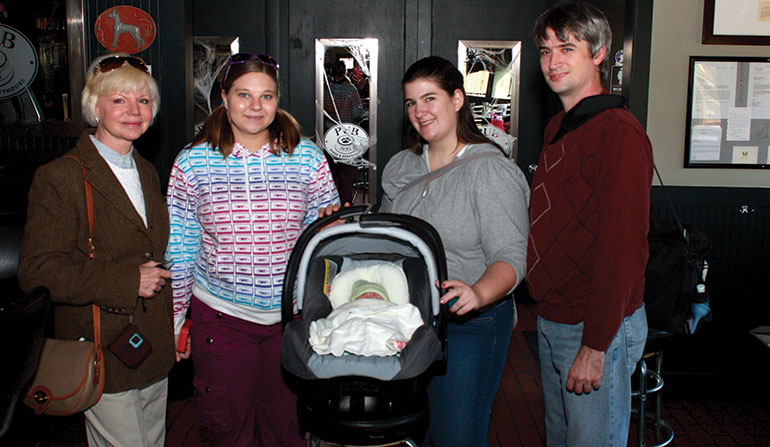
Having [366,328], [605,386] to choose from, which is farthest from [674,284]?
[366,328]

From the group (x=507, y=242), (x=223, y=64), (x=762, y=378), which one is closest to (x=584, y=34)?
(x=507, y=242)

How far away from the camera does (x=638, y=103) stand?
12.0 ft

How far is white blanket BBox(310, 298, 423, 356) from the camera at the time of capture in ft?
5.46

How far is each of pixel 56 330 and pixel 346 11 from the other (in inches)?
138

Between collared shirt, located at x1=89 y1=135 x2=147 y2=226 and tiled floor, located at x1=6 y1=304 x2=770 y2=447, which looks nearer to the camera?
collared shirt, located at x1=89 y1=135 x2=147 y2=226

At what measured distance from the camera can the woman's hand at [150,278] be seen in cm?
195

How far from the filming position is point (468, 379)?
1.98 meters

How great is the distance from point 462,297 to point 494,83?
3495 mm

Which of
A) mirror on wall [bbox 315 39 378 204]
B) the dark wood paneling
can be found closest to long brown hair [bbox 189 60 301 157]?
mirror on wall [bbox 315 39 378 204]

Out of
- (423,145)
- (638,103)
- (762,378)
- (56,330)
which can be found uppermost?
(638,103)

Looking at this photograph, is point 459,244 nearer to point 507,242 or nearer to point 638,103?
point 507,242

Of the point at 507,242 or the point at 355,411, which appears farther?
the point at 507,242

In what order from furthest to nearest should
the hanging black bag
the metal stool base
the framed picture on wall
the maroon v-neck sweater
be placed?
the framed picture on wall < the metal stool base < the hanging black bag < the maroon v-neck sweater

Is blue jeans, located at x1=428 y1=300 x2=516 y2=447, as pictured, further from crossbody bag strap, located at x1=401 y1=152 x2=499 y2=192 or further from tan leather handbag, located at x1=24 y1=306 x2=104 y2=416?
tan leather handbag, located at x1=24 y1=306 x2=104 y2=416
